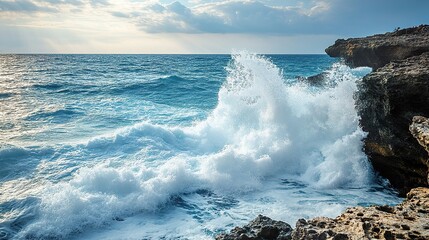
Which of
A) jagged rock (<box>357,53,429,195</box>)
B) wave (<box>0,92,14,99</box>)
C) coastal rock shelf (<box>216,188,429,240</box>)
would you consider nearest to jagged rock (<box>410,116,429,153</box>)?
coastal rock shelf (<box>216,188,429,240</box>)

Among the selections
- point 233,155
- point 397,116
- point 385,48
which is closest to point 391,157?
point 397,116

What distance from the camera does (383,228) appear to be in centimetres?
313

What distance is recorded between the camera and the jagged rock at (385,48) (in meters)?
14.2

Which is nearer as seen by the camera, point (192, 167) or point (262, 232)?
point (262, 232)

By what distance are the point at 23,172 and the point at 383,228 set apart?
9.08m

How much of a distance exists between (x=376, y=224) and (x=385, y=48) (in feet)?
53.7

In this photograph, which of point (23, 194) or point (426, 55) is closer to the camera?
point (23, 194)

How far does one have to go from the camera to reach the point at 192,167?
9750 millimetres

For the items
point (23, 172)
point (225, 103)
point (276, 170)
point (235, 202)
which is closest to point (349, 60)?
point (225, 103)

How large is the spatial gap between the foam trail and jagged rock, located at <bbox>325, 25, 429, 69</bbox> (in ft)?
18.5

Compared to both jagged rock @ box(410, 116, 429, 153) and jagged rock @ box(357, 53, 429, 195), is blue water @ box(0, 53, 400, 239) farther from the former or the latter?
jagged rock @ box(410, 116, 429, 153)

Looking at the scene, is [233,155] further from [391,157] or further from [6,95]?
[6,95]

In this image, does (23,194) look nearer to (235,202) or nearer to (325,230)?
(235,202)

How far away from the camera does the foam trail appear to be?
7082 mm
